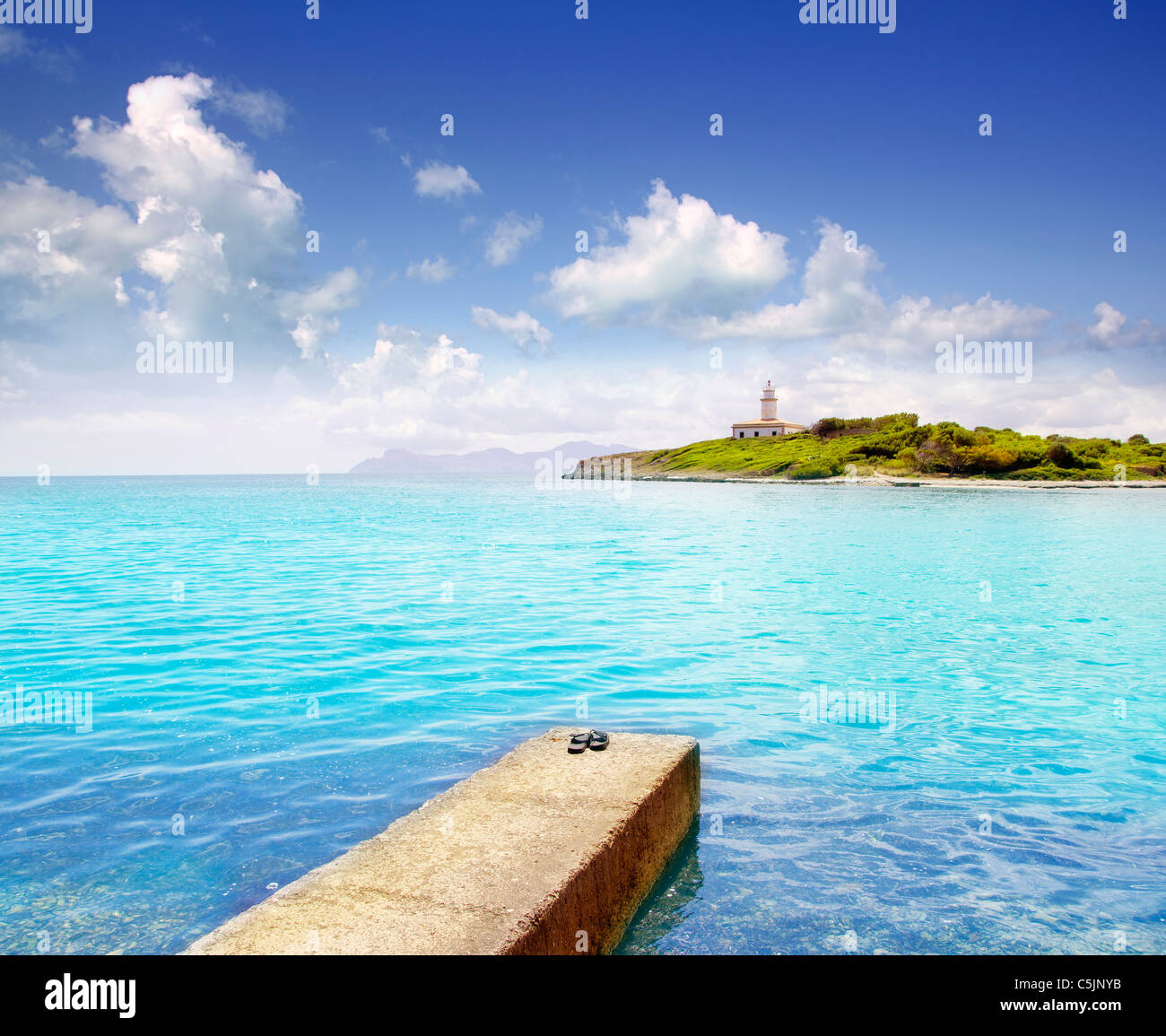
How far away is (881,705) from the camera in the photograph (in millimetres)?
11727

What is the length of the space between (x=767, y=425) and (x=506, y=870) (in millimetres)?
189298

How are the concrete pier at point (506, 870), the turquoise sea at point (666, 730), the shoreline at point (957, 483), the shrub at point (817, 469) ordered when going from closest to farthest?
the concrete pier at point (506, 870), the turquoise sea at point (666, 730), the shoreline at point (957, 483), the shrub at point (817, 469)

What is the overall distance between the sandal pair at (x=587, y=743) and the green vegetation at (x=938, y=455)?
389ft

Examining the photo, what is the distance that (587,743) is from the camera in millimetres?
7230

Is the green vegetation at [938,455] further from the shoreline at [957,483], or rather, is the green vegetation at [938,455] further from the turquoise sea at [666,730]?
the turquoise sea at [666,730]

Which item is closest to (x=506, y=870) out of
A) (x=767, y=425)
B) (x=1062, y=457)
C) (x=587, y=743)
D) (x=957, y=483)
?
(x=587, y=743)

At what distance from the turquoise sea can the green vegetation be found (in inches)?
3692

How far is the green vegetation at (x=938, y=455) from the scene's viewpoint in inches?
4370

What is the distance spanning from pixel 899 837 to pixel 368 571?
22766 mm

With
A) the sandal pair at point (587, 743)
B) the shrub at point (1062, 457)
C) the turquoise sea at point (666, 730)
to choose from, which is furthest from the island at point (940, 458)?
the sandal pair at point (587, 743)

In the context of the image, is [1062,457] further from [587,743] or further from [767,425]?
[587,743]

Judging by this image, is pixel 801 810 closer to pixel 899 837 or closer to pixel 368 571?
pixel 899 837
